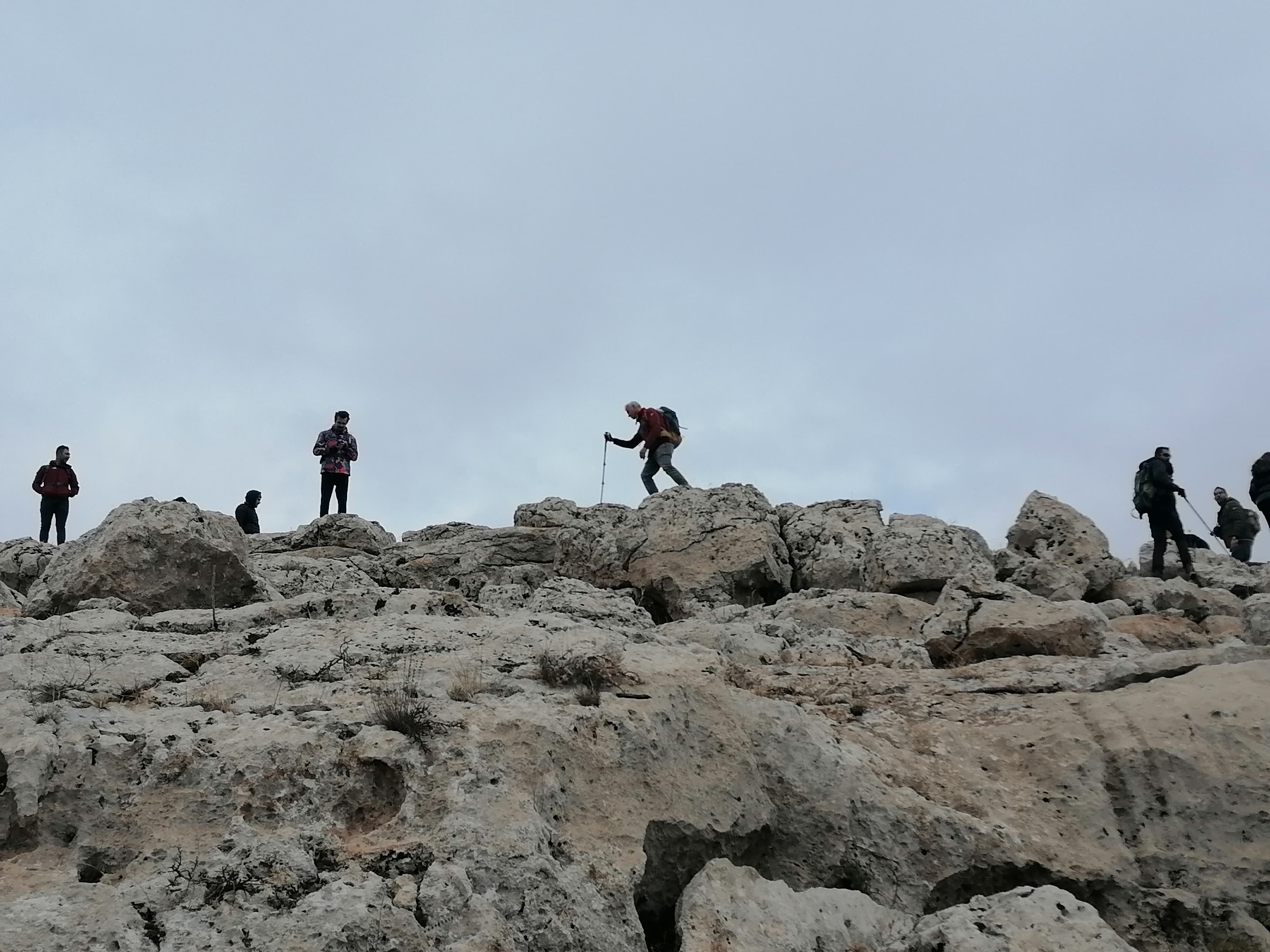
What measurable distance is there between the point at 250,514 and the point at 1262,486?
21137 millimetres

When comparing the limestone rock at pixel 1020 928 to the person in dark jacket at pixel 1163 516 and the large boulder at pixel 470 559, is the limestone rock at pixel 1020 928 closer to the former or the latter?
the large boulder at pixel 470 559

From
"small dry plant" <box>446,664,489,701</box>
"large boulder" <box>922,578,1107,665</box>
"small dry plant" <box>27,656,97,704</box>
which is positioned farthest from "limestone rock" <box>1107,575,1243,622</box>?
"small dry plant" <box>27,656,97,704</box>

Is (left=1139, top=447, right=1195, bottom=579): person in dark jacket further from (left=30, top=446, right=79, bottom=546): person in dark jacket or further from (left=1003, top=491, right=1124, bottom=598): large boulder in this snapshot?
(left=30, top=446, right=79, bottom=546): person in dark jacket

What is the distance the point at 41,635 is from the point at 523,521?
406 inches

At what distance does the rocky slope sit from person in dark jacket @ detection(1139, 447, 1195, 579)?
324 inches

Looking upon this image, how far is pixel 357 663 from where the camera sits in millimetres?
8578

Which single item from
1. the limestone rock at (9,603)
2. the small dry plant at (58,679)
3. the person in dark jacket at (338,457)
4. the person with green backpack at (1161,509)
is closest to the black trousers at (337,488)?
the person in dark jacket at (338,457)

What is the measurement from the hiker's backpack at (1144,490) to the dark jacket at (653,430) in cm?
919

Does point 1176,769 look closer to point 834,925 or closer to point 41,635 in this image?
point 834,925

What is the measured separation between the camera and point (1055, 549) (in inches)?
723

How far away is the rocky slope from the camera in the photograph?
5.71m

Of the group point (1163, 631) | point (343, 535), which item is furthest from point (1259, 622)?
point (343, 535)

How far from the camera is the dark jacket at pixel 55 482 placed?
882 inches

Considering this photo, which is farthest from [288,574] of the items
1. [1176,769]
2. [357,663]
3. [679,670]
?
[1176,769]
